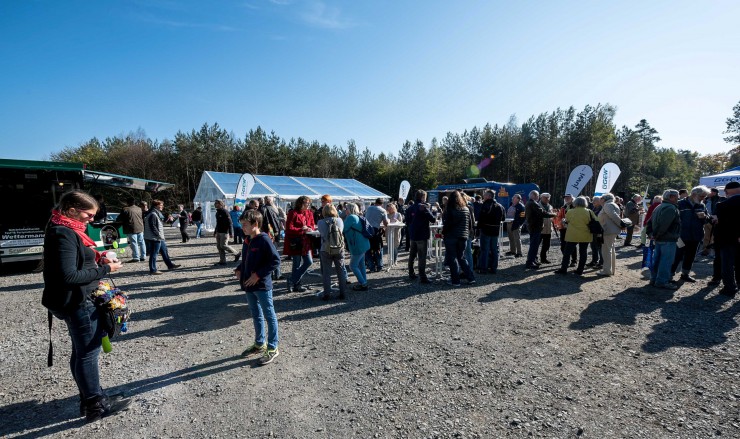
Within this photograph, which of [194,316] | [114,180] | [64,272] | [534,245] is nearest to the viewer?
[64,272]

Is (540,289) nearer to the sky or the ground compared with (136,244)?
nearer to the ground

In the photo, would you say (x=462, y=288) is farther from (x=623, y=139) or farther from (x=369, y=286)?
(x=623, y=139)

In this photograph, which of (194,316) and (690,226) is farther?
(690,226)

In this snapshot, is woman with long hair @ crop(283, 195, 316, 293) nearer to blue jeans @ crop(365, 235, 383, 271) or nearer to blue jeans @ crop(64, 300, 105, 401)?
blue jeans @ crop(365, 235, 383, 271)

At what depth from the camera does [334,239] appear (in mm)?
5289

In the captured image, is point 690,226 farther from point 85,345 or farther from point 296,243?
point 85,345

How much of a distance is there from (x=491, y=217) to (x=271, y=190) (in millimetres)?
15523

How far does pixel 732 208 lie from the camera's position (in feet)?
16.9

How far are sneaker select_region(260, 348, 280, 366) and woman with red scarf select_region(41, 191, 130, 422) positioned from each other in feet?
4.05

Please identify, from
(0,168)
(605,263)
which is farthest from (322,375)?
(0,168)

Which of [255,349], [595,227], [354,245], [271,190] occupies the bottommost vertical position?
[255,349]

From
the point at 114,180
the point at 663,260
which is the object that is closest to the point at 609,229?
the point at 663,260

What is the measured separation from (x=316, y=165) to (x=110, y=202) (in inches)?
822

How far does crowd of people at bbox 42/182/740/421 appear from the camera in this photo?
2357 millimetres
